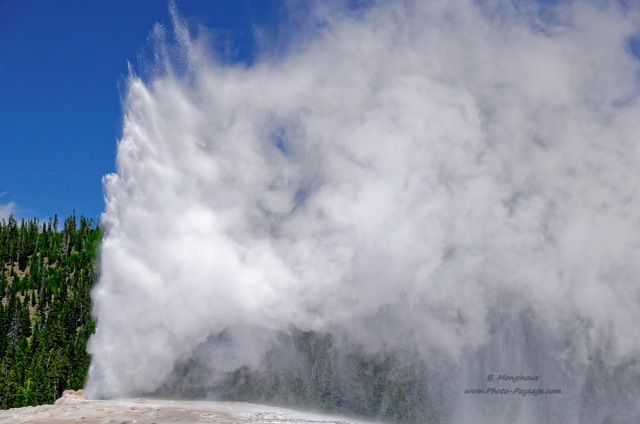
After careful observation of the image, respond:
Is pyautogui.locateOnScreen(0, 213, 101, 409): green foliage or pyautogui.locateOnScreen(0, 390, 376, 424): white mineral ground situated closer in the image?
pyautogui.locateOnScreen(0, 390, 376, 424): white mineral ground

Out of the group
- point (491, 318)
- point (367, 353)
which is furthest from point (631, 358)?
point (367, 353)

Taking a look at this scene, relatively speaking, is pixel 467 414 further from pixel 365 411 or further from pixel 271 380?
pixel 271 380

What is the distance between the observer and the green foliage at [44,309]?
64.1m

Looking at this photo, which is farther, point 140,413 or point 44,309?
point 44,309

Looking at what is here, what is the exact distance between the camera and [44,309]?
115 meters

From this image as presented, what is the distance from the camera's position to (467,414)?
108ft

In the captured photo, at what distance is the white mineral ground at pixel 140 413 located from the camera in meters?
20.2

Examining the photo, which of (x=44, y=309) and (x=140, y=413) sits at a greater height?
(x=44, y=309)

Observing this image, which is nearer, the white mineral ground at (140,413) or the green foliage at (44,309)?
the white mineral ground at (140,413)

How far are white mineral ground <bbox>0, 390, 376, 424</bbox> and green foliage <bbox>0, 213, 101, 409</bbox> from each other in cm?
3948

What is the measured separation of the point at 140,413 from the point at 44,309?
343 feet

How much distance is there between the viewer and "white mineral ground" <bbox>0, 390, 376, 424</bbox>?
66.2ft

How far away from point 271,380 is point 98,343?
8790mm

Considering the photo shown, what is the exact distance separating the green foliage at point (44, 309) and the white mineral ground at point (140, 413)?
39.5 metres
